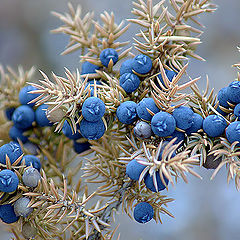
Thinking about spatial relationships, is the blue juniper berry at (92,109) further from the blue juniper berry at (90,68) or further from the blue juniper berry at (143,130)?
the blue juniper berry at (90,68)

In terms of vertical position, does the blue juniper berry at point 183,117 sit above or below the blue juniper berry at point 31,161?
above

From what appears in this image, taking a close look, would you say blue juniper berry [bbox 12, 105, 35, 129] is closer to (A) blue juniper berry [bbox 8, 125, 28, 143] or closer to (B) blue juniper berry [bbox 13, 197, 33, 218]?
(A) blue juniper berry [bbox 8, 125, 28, 143]

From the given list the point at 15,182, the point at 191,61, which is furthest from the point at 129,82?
the point at 191,61

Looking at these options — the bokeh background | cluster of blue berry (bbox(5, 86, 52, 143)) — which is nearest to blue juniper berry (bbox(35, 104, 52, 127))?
cluster of blue berry (bbox(5, 86, 52, 143))

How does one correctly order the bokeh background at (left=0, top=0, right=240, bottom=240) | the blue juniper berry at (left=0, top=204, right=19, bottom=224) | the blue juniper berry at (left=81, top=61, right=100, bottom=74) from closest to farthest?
1. the blue juniper berry at (left=0, top=204, right=19, bottom=224)
2. the blue juniper berry at (left=81, top=61, right=100, bottom=74)
3. the bokeh background at (left=0, top=0, right=240, bottom=240)

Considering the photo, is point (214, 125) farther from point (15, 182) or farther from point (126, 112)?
point (15, 182)

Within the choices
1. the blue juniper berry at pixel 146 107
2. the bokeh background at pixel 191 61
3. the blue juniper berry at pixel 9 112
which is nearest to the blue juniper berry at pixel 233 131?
the blue juniper berry at pixel 146 107

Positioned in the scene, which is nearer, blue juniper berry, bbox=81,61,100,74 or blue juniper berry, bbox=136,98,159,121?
blue juniper berry, bbox=136,98,159,121
